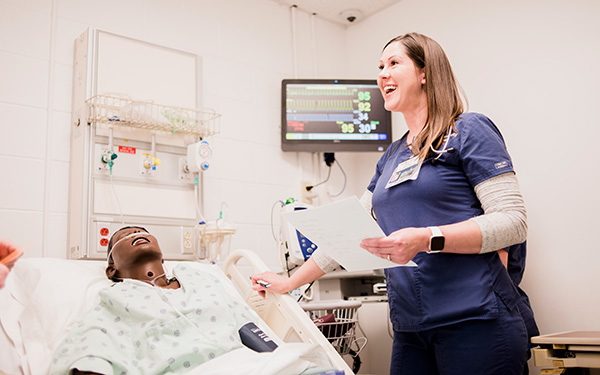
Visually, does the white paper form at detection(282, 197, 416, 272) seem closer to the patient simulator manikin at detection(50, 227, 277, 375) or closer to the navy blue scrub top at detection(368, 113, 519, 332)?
the navy blue scrub top at detection(368, 113, 519, 332)

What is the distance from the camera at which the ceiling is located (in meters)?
3.62

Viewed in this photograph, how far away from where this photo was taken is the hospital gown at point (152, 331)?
4.67 feet

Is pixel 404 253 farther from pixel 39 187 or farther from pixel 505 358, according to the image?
pixel 39 187

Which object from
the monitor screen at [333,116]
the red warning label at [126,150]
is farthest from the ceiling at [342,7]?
the red warning label at [126,150]

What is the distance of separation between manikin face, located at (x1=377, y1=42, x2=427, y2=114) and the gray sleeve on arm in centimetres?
39

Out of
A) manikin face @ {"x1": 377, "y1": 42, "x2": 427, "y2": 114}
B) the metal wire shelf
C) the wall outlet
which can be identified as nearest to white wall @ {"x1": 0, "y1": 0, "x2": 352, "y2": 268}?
the wall outlet

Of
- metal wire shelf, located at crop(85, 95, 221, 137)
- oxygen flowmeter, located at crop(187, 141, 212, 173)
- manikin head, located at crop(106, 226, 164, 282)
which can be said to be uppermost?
metal wire shelf, located at crop(85, 95, 221, 137)

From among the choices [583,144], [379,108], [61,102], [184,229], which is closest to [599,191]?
[583,144]

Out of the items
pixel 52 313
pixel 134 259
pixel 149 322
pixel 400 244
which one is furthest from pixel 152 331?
Answer: pixel 400 244

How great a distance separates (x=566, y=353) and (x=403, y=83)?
1.05 meters

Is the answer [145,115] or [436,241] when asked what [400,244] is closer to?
[436,241]

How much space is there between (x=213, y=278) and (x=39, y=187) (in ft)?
3.44

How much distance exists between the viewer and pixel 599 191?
242cm

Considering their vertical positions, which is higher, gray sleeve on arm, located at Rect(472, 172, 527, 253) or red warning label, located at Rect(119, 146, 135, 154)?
red warning label, located at Rect(119, 146, 135, 154)
